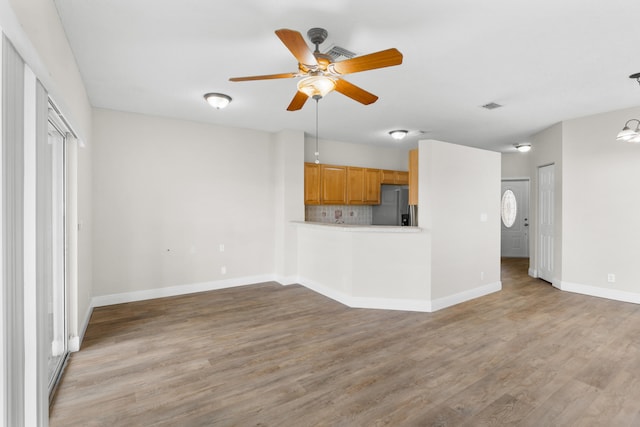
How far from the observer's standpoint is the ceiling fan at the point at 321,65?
1881 mm

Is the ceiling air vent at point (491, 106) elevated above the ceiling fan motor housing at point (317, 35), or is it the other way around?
the ceiling air vent at point (491, 106)

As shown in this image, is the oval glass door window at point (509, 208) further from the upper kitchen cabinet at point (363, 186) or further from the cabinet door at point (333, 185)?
the cabinet door at point (333, 185)

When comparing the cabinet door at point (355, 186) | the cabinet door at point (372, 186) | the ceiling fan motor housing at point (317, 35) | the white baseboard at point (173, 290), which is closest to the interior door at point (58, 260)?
the white baseboard at point (173, 290)

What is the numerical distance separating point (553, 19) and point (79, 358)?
470cm

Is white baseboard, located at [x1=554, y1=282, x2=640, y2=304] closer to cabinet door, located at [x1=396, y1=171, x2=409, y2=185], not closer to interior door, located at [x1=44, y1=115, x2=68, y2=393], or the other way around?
cabinet door, located at [x1=396, y1=171, x2=409, y2=185]

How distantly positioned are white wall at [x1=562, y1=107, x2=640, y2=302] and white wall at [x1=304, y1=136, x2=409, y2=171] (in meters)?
3.07

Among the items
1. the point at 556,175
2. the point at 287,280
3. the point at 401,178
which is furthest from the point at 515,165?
the point at 287,280

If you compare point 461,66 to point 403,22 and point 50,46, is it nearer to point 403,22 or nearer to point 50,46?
point 403,22

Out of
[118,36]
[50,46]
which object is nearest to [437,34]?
[118,36]

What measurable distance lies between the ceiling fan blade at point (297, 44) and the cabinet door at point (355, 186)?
419 centimetres

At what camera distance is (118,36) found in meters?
2.45

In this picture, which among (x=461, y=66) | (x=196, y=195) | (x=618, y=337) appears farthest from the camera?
(x=196, y=195)

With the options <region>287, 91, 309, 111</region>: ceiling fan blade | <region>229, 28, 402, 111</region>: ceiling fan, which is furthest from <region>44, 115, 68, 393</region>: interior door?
<region>287, 91, 309, 111</region>: ceiling fan blade

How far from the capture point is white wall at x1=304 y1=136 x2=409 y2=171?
603 cm
